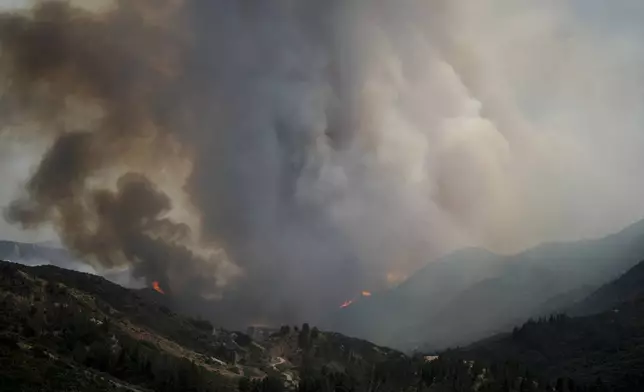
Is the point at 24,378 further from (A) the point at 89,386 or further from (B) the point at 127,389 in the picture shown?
(B) the point at 127,389

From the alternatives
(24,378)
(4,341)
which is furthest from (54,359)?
(24,378)

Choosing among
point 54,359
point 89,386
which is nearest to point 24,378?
point 89,386

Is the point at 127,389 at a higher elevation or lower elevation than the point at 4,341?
lower

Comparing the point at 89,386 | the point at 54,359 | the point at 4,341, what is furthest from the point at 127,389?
the point at 4,341

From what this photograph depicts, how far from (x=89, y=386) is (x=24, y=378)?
19369 millimetres

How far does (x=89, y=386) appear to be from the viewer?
17688 cm

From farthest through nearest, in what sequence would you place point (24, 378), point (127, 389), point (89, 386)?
point (127, 389), point (89, 386), point (24, 378)

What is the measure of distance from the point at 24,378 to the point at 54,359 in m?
32.0

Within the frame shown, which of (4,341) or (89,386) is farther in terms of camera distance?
(4,341)

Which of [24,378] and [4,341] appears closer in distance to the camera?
[24,378]

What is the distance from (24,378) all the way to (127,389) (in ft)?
116

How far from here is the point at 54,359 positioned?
19575 cm

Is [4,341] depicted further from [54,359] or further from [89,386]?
[89,386]

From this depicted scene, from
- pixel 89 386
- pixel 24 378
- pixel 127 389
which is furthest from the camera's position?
pixel 127 389
